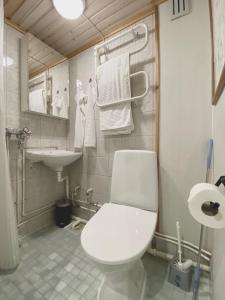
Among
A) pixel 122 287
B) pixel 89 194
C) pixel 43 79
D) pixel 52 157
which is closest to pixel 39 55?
pixel 43 79

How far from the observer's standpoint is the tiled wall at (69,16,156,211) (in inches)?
49.7

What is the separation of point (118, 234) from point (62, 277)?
62cm

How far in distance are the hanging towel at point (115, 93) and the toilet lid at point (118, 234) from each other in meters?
0.70

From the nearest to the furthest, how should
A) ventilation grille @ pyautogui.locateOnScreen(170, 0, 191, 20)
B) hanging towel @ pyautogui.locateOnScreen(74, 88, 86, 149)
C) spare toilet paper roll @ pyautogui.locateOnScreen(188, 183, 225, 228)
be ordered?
spare toilet paper roll @ pyautogui.locateOnScreen(188, 183, 225, 228) < ventilation grille @ pyautogui.locateOnScreen(170, 0, 191, 20) < hanging towel @ pyautogui.locateOnScreen(74, 88, 86, 149)

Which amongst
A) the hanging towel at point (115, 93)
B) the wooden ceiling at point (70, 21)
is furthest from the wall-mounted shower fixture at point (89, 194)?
the wooden ceiling at point (70, 21)

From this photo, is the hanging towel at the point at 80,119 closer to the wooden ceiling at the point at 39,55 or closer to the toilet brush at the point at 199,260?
the wooden ceiling at the point at 39,55

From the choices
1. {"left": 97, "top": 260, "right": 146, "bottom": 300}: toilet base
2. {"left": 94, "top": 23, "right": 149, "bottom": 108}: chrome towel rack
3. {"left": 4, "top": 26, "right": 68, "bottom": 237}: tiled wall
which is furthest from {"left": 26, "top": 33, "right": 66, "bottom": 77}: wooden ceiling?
{"left": 97, "top": 260, "right": 146, "bottom": 300}: toilet base

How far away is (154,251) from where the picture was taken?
1.25 meters

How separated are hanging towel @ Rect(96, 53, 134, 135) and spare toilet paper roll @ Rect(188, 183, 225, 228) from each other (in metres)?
0.87

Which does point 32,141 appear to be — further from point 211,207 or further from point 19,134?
point 211,207

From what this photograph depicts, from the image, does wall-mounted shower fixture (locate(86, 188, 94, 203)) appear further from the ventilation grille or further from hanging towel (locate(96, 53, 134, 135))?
the ventilation grille

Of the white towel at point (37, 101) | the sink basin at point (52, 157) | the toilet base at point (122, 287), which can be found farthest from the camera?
the white towel at point (37, 101)

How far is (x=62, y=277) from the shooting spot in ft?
3.43

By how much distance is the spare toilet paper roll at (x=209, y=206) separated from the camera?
0.47 meters
